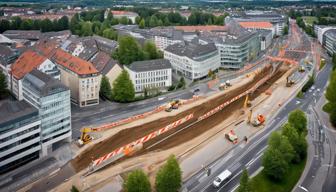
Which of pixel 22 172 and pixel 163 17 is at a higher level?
pixel 163 17

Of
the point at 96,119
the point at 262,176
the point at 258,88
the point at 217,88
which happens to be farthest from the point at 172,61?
the point at 262,176

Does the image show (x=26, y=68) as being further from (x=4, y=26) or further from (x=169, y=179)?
(x=4, y=26)

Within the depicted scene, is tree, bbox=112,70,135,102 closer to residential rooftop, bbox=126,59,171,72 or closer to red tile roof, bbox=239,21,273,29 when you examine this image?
residential rooftop, bbox=126,59,171,72

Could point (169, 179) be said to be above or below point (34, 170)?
above

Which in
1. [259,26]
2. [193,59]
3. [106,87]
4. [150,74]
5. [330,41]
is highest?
[259,26]

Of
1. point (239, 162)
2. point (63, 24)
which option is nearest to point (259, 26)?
point (63, 24)

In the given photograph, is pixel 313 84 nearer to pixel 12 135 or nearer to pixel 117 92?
pixel 117 92

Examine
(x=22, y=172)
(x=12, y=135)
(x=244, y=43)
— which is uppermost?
(x=244, y=43)
